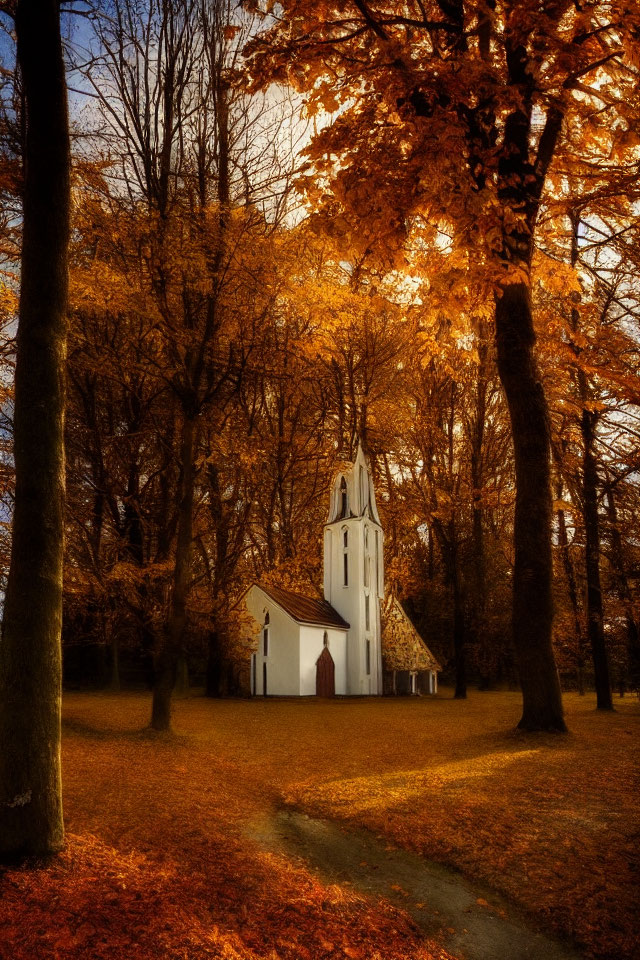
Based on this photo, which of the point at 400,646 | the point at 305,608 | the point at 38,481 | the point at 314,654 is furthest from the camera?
the point at 400,646

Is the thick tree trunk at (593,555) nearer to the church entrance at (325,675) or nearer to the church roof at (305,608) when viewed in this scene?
the church roof at (305,608)

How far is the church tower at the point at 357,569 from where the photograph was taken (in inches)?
931

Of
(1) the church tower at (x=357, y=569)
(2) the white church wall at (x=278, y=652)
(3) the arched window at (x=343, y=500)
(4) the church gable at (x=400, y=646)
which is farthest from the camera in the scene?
(4) the church gable at (x=400, y=646)

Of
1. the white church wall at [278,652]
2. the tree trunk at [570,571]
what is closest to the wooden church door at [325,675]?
the white church wall at [278,652]

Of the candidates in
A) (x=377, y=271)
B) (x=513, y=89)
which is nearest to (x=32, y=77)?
(x=513, y=89)

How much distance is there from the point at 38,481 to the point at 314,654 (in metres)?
18.3

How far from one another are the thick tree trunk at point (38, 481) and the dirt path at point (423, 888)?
6.36 feet

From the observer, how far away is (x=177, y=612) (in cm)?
1107

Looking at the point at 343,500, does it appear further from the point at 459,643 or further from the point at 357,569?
the point at 459,643

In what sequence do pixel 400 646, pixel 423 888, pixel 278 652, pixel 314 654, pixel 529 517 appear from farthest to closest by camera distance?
pixel 400 646 → pixel 314 654 → pixel 278 652 → pixel 529 517 → pixel 423 888

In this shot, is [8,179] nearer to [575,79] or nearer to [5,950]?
[575,79]

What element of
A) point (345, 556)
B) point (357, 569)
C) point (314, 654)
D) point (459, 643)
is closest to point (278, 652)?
point (314, 654)

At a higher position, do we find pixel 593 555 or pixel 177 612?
pixel 593 555

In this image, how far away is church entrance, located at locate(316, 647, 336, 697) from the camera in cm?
2188
